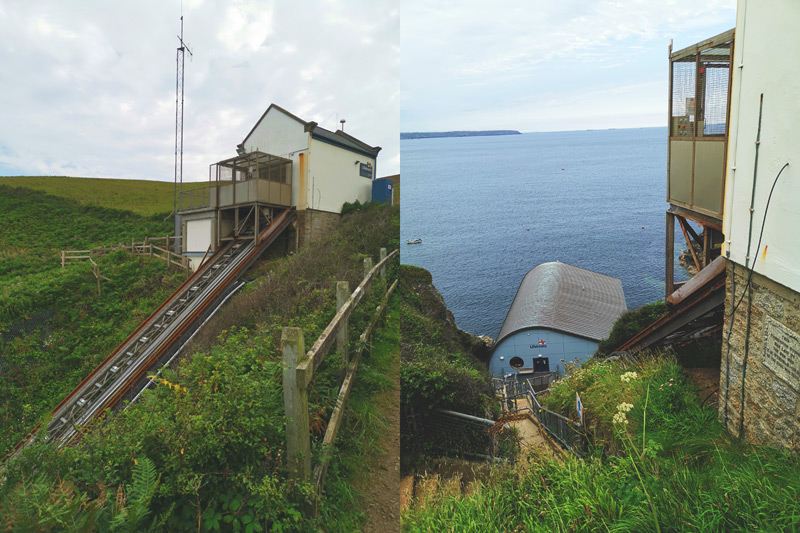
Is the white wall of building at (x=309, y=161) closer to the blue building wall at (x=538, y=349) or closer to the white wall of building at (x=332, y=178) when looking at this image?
the white wall of building at (x=332, y=178)

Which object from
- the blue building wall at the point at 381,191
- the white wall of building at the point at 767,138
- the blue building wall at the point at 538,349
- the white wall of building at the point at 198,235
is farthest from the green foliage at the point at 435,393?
the blue building wall at the point at 381,191

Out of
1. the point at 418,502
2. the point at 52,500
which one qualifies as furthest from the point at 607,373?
the point at 52,500

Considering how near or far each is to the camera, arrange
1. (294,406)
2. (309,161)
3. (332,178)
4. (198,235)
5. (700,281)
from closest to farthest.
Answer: (294,406) → (700,281) → (309,161) → (332,178) → (198,235)

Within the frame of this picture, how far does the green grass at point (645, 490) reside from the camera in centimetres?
185

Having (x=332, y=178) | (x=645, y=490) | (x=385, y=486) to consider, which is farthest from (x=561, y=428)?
(x=332, y=178)

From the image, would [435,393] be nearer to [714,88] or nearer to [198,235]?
[714,88]

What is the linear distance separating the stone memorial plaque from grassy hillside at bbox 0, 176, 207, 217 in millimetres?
31341

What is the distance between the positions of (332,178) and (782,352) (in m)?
14.8

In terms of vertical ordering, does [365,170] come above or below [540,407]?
above

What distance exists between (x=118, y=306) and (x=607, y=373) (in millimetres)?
16693

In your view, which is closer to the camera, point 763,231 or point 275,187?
point 763,231

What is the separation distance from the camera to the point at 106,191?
34000mm

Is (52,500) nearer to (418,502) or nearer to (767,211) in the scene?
(418,502)

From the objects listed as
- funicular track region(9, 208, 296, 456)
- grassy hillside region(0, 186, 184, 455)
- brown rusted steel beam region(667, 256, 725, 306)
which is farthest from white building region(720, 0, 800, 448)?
grassy hillside region(0, 186, 184, 455)
